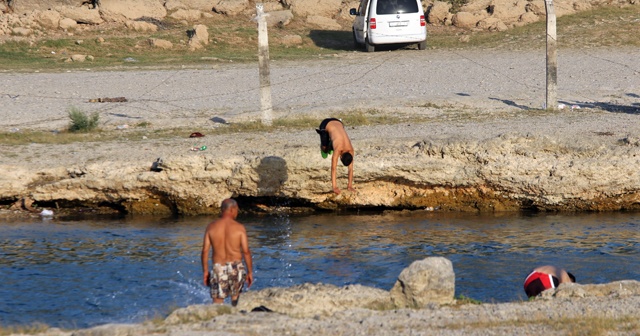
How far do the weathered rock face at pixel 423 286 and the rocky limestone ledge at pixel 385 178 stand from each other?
567 centimetres

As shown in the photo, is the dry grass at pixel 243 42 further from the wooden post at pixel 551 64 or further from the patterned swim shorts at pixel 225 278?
the patterned swim shorts at pixel 225 278

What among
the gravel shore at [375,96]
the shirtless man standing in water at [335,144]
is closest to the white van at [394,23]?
the gravel shore at [375,96]

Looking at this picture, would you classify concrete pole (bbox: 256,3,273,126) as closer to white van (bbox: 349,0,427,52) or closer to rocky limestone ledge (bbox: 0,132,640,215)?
rocky limestone ledge (bbox: 0,132,640,215)

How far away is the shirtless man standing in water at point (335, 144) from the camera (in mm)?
12180

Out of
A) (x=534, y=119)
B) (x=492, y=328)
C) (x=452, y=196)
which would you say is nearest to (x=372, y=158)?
(x=452, y=196)

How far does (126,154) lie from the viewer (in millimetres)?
14617

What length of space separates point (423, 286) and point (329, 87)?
13438mm

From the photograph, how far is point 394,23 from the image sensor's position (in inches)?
A: 1027

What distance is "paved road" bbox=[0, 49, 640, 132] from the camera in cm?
1831

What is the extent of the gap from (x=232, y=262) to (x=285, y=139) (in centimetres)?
727

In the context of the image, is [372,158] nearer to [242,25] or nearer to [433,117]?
[433,117]

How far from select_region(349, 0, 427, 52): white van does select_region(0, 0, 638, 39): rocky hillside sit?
4125 millimetres

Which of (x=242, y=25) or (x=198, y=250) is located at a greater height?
(x=242, y=25)

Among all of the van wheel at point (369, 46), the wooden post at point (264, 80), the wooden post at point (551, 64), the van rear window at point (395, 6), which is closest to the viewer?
the wooden post at point (264, 80)
